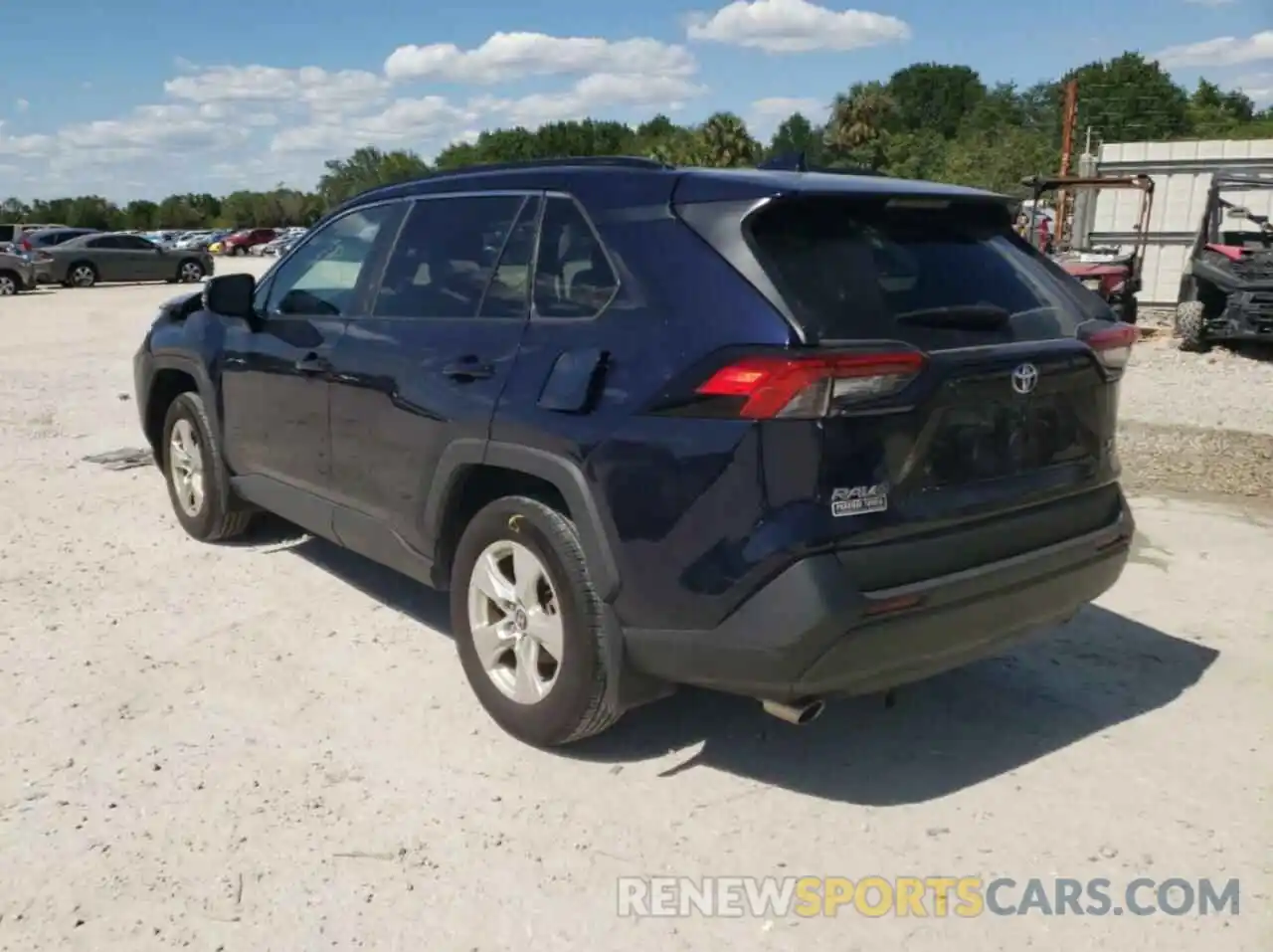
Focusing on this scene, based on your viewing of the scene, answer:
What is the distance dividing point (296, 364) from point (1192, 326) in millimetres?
11804

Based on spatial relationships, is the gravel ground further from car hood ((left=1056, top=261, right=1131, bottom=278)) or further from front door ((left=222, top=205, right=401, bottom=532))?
front door ((left=222, top=205, right=401, bottom=532))

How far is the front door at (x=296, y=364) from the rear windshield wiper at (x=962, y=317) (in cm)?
227

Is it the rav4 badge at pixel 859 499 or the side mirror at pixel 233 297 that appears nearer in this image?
the rav4 badge at pixel 859 499

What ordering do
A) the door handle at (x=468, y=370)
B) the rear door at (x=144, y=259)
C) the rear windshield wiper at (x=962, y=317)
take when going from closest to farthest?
the rear windshield wiper at (x=962, y=317) → the door handle at (x=468, y=370) → the rear door at (x=144, y=259)

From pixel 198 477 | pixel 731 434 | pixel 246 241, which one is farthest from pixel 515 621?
pixel 246 241

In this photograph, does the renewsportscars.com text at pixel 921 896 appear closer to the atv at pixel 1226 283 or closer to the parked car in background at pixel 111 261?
the atv at pixel 1226 283

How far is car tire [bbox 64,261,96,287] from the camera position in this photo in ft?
100

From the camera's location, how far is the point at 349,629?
15.6ft

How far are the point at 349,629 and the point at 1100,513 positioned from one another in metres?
2.95

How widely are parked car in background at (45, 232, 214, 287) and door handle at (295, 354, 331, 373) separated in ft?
96.4

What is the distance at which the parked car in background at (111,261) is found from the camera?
3042 cm

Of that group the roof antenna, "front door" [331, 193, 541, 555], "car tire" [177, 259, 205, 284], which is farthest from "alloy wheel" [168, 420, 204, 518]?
"car tire" [177, 259, 205, 284]

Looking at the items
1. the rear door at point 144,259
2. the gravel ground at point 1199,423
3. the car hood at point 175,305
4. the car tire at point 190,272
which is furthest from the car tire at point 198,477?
the car tire at point 190,272

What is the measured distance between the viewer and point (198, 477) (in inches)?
232
